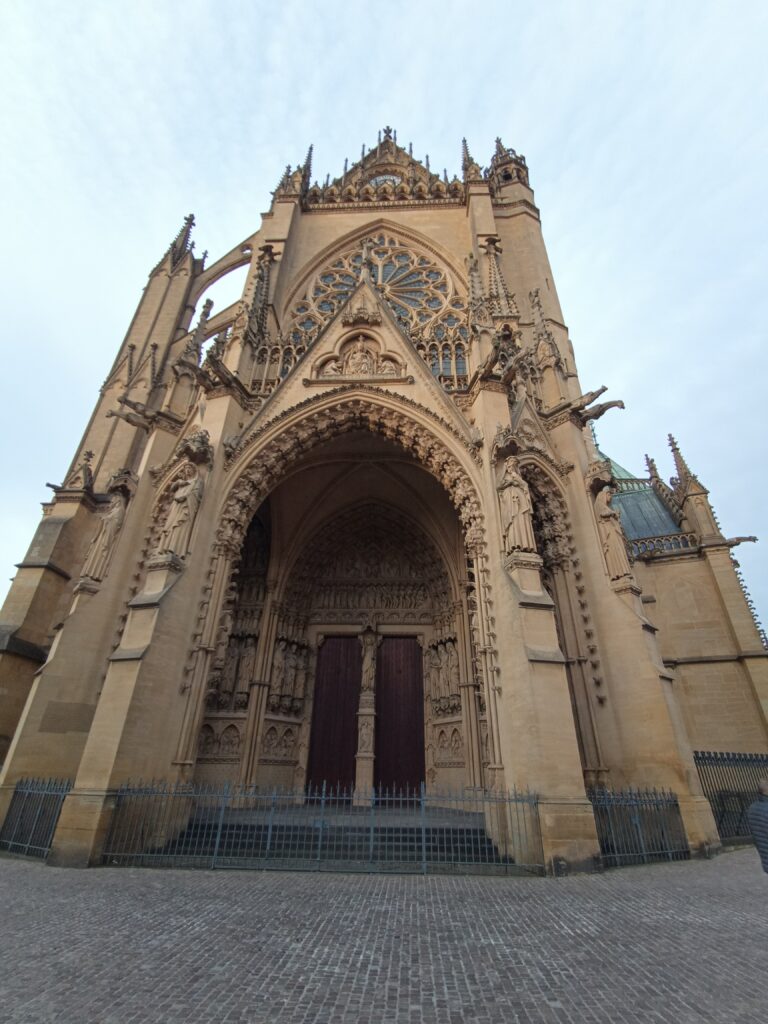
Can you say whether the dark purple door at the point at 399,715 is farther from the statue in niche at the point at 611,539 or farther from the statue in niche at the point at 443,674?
the statue in niche at the point at 611,539

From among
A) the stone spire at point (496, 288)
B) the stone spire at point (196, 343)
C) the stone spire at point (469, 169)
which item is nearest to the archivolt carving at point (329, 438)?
the stone spire at point (196, 343)

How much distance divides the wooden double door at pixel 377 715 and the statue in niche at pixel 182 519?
19.8 feet

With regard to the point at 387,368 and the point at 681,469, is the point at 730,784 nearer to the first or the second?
the point at 681,469

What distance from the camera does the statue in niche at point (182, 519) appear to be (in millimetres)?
8742

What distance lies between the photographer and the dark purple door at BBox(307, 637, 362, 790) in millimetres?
12102

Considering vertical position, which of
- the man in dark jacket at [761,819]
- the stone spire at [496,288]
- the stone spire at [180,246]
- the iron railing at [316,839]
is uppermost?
the stone spire at [180,246]

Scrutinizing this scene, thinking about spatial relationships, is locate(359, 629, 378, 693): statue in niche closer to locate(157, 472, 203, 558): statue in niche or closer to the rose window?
locate(157, 472, 203, 558): statue in niche

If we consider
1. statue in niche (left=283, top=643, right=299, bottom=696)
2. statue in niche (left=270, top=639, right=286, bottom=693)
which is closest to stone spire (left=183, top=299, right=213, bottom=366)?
statue in niche (left=270, top=639, right=286, bottom=693)

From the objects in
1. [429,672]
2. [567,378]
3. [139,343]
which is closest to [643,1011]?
[429,672]

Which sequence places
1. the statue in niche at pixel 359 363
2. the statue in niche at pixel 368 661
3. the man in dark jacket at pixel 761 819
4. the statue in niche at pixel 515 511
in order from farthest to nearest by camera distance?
the statue in niche at pixel 368 661, the statue in niche at pixel 359 363, the statue in niche at pixel 515 511, the man in dark jacket at pixel 761 819

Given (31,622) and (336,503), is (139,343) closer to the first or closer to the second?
(336,503)

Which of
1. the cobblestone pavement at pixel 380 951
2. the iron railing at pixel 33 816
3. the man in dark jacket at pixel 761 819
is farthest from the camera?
the iron railing at pixel 33 816

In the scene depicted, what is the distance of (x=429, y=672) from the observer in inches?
502

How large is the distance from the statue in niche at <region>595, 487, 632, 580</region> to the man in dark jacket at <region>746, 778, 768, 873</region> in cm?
581
